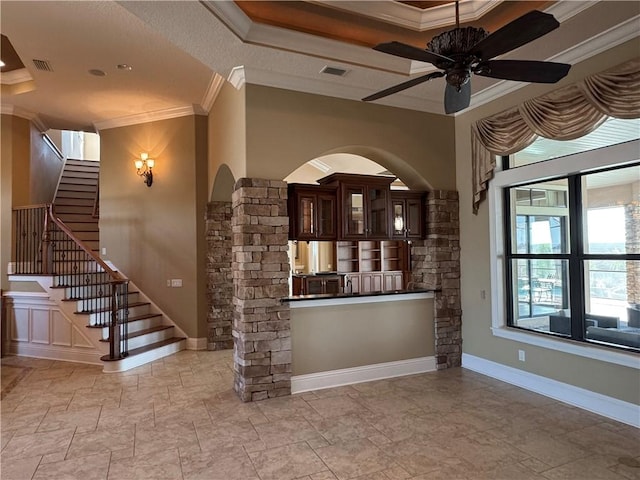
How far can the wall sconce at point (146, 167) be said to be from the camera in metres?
6.56

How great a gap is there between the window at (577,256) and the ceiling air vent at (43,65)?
595 cm

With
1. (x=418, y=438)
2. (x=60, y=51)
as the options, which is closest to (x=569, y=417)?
(x=418, y=438)

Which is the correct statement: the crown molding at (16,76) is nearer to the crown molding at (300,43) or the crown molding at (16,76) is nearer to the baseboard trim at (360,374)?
the crown molding at (300,43)

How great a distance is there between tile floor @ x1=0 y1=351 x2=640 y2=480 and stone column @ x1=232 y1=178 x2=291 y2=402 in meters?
0.27

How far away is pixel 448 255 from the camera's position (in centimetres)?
530

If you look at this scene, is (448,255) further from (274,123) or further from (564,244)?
(274,123)

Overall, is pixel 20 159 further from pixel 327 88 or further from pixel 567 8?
pixel 567 8

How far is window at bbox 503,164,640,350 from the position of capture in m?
3.64

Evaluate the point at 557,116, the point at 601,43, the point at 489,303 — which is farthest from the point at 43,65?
the point at 489,303

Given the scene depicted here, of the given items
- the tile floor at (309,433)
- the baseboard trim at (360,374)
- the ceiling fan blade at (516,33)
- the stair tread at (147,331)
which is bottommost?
the tile floor at (309,433)

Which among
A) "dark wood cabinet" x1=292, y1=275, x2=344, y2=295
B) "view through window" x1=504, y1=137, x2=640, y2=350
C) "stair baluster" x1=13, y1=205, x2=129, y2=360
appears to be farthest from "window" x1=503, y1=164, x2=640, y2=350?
"dark wood cabinet" x1=292, y1=275, x2=344, y2=295

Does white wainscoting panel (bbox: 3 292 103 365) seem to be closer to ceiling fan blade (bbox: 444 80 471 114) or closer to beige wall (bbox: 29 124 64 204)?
beige wall (bbox: 29 124 64 204)

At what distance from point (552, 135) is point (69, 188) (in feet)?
29.5

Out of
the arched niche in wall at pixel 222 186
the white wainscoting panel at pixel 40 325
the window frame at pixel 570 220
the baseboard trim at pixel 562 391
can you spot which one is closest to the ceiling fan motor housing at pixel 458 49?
the window frame at pixel 570 220
